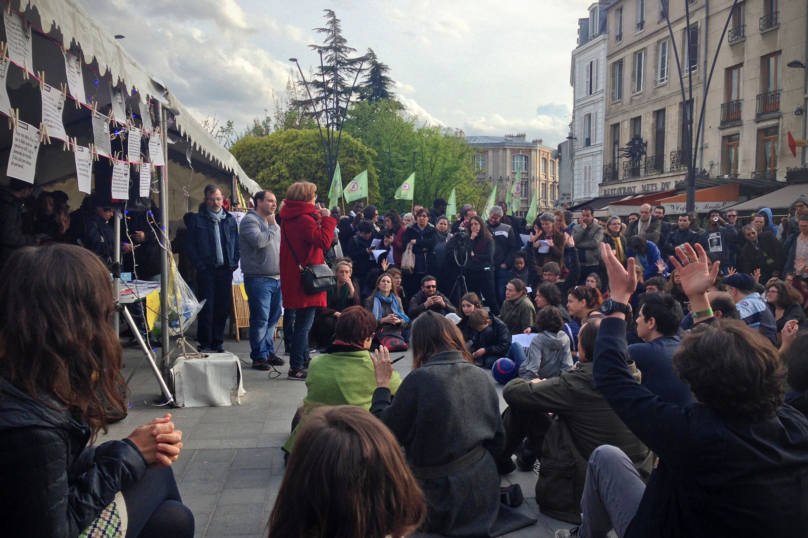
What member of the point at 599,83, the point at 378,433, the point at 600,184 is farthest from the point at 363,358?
the point at 599,83

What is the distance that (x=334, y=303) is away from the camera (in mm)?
8875

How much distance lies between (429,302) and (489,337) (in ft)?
3.31

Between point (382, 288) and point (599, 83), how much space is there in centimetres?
3553

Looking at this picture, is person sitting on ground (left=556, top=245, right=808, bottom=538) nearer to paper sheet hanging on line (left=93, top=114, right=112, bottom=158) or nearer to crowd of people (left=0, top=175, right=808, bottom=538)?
crowd of people (left=0, top=175, right=808, bottom=538)

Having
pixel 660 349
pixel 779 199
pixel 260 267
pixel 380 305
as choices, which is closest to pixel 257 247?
pixel 260 267

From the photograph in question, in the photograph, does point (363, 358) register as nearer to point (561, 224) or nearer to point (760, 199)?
point (561, 224)

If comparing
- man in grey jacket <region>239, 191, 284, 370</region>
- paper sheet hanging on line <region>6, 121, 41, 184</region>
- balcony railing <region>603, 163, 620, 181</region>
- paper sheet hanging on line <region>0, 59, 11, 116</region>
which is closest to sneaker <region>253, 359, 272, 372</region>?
man in grey jacket <region>239, 191, 284, 370</region>

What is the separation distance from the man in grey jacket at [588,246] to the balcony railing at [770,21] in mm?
19243

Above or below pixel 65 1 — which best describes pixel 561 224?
below

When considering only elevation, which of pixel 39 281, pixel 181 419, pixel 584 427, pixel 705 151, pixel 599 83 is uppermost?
pixel 599 83

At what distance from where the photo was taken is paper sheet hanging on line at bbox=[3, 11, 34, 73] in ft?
11.8

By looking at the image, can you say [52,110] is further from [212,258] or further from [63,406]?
[212,258]

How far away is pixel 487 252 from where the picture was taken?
1002 centimetres

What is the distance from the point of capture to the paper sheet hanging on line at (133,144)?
5559 mm
